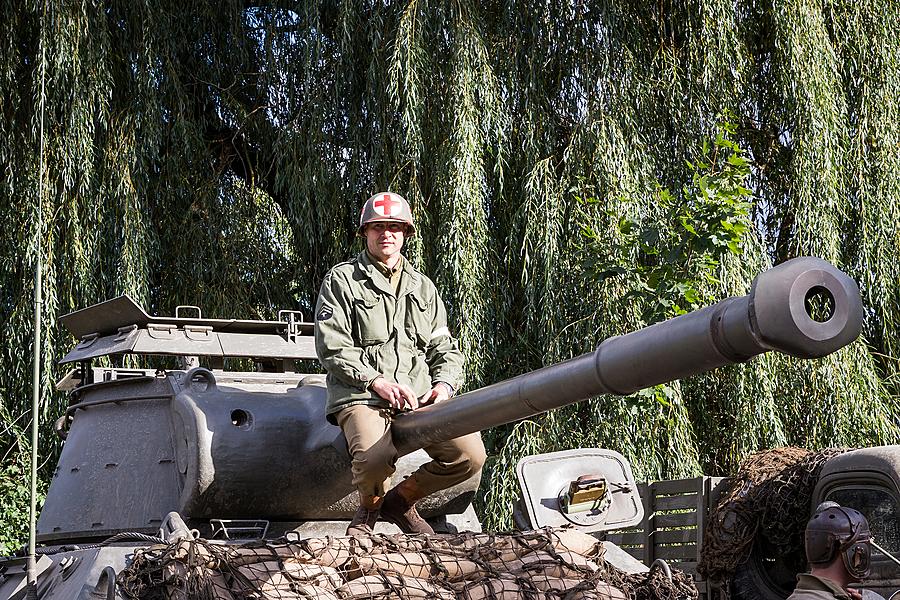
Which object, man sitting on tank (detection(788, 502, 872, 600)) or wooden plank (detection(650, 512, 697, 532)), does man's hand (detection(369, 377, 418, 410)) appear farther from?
wooden plank (detection(650, 512, 697, 532))

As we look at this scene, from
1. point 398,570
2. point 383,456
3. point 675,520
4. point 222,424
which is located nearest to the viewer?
point 398,570

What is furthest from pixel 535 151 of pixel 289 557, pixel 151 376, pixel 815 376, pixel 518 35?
pixel 289 557

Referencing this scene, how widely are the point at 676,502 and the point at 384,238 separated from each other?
4458mm

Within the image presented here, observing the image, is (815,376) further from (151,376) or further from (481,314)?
(151,376)

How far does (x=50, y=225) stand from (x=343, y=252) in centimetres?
263

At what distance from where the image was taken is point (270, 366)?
9227 millimetres

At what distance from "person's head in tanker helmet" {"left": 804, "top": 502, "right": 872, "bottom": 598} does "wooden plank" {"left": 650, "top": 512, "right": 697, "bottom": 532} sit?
5475 mm

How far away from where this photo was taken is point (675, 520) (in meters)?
10.5

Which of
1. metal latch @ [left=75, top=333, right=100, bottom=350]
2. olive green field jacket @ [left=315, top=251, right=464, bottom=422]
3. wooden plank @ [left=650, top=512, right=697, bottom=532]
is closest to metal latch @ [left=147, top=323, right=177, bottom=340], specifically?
metal latch @ [left=75, top=333, right=100, bottom=350]

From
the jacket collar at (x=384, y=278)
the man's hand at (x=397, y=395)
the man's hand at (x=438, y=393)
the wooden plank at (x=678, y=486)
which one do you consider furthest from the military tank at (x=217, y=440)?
the wooden plank at (x=678, y=486)

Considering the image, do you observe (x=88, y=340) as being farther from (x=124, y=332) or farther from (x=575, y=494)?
(x=575, y=494)

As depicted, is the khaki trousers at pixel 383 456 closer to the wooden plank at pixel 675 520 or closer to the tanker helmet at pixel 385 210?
the tanker helmet at pixel 385 210

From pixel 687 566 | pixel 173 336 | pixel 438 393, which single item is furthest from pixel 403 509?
pixel 687 566

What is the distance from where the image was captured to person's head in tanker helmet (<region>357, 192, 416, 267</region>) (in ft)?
22.4
